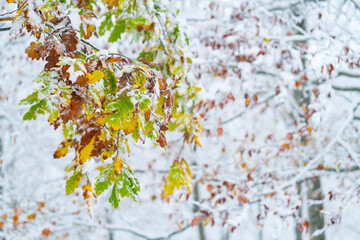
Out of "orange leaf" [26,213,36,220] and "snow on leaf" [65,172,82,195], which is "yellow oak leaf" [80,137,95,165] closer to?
"snow on leaf" [65,172,82,195]

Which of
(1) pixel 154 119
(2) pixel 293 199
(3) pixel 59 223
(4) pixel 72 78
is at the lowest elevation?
(3) pixel 59 223

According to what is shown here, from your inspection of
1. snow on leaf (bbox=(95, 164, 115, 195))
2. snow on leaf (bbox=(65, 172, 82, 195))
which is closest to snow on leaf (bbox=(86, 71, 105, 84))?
snow on leaf (bbox=(95, 164, 115, 195))

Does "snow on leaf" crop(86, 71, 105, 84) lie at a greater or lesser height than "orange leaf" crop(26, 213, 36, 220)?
greater

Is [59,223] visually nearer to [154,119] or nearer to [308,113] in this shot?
[308,113]

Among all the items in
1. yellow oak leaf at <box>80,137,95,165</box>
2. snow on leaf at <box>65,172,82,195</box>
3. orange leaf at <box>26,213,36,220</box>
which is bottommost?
orange leaf at <box>26,213,36,220</box>

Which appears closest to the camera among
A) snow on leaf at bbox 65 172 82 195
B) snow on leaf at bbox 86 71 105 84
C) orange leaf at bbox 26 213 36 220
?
snow on leaf at bbox 86 71 105 84

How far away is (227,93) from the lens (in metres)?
4.32

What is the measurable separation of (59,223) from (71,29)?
5.87 m

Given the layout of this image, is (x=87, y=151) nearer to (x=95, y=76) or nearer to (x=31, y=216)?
(x=95, y=76)

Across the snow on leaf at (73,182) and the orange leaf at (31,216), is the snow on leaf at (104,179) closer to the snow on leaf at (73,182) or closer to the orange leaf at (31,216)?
the snow on leaf at (73,182)

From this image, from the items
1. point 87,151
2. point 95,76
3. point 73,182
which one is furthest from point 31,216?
point 95,76

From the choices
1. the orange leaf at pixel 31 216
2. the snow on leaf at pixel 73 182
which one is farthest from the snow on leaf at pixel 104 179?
the orange leaf at pixel 31 216

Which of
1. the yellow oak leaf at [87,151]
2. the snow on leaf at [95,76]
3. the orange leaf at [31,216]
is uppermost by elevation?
the snow on leaf at [95,76]

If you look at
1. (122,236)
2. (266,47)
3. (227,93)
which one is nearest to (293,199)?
(227,93)
